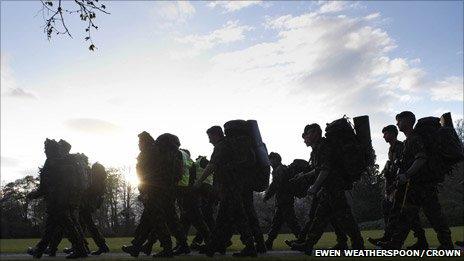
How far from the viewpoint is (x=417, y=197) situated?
784 centimetres

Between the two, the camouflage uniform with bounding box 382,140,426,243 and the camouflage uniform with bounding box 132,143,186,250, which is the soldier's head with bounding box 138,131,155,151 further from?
the camouflage uniform with bounding box 382,140,426,243

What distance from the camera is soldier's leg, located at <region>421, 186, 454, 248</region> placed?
25.3 feet

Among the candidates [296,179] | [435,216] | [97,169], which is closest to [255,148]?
[296,179]

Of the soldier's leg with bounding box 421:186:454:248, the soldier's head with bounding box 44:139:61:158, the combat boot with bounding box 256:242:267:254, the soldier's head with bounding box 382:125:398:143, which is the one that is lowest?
the combat boot with bounding box 256:242:267:254

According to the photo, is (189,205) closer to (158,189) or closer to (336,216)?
(158,189)

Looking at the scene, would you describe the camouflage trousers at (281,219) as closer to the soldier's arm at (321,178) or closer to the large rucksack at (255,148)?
the large rucksack at (255,148)

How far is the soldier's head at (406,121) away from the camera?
8.07 m

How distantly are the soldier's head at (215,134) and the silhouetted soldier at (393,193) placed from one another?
10.5 feet

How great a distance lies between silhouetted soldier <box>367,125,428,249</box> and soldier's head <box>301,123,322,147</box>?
1468mm

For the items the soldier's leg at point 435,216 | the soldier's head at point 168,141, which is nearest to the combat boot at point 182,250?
the soldier's head at point 168,141

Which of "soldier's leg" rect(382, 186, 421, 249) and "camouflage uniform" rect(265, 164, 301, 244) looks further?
"camouflage uniform" rect(265, 164, 301, 244)

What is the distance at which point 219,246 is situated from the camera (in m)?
8.02

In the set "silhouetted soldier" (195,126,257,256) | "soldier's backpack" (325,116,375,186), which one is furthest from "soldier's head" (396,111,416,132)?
"silhouetted soldier" (195,126,257,256)

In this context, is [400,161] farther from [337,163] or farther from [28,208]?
[28,208]
